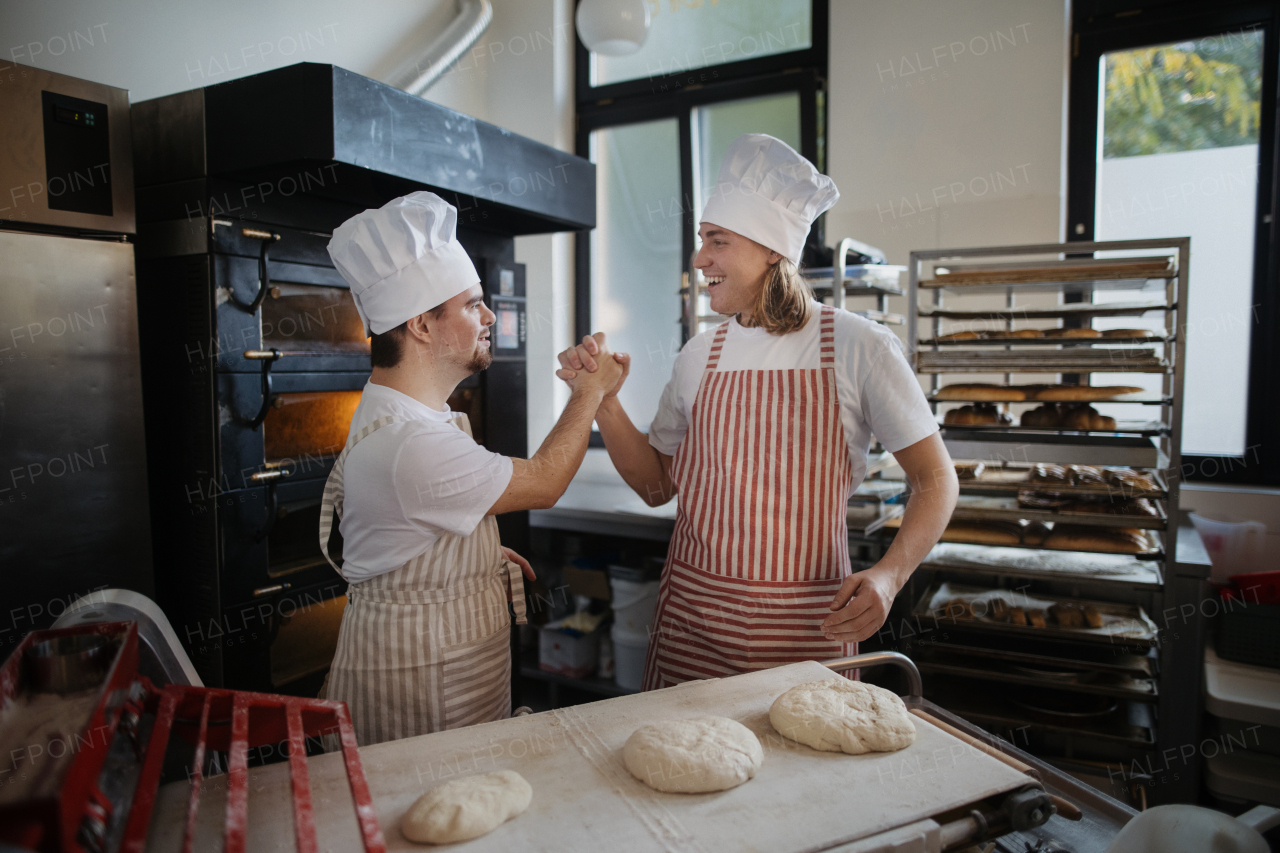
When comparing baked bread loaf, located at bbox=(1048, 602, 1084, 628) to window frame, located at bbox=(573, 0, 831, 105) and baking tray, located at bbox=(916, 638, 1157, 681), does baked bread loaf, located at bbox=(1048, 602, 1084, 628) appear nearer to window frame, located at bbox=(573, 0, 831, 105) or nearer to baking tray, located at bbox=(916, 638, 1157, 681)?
baking tray, located at bbox=(916, 638, 1157, 681)

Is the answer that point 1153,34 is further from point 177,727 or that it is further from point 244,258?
point 177,727

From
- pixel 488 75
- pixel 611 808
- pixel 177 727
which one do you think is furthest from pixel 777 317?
pixel 488 75

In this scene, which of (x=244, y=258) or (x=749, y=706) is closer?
(x=749, y=706)

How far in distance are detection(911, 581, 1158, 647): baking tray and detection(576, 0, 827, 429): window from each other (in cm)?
206

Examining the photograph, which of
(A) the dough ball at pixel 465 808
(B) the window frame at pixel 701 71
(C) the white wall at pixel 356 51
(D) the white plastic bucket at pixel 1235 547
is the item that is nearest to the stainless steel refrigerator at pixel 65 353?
(C) the white wall at pixel 356 51

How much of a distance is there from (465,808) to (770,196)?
135cm

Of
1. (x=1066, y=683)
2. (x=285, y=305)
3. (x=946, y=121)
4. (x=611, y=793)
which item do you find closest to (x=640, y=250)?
(x=946, y=121)

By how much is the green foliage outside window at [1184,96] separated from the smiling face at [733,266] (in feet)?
7.61

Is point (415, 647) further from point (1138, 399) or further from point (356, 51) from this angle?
point (356, 51)

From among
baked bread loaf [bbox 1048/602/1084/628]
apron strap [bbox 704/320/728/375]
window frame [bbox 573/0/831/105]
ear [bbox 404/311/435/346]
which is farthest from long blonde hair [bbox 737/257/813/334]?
window frame [bbox 573/0/831/105]

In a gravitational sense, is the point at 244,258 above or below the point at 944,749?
above

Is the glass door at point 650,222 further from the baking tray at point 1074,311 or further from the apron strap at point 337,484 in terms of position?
the apron strap at point 337,484

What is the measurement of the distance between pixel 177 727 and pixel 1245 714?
2.67m

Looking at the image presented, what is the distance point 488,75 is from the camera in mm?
4355
